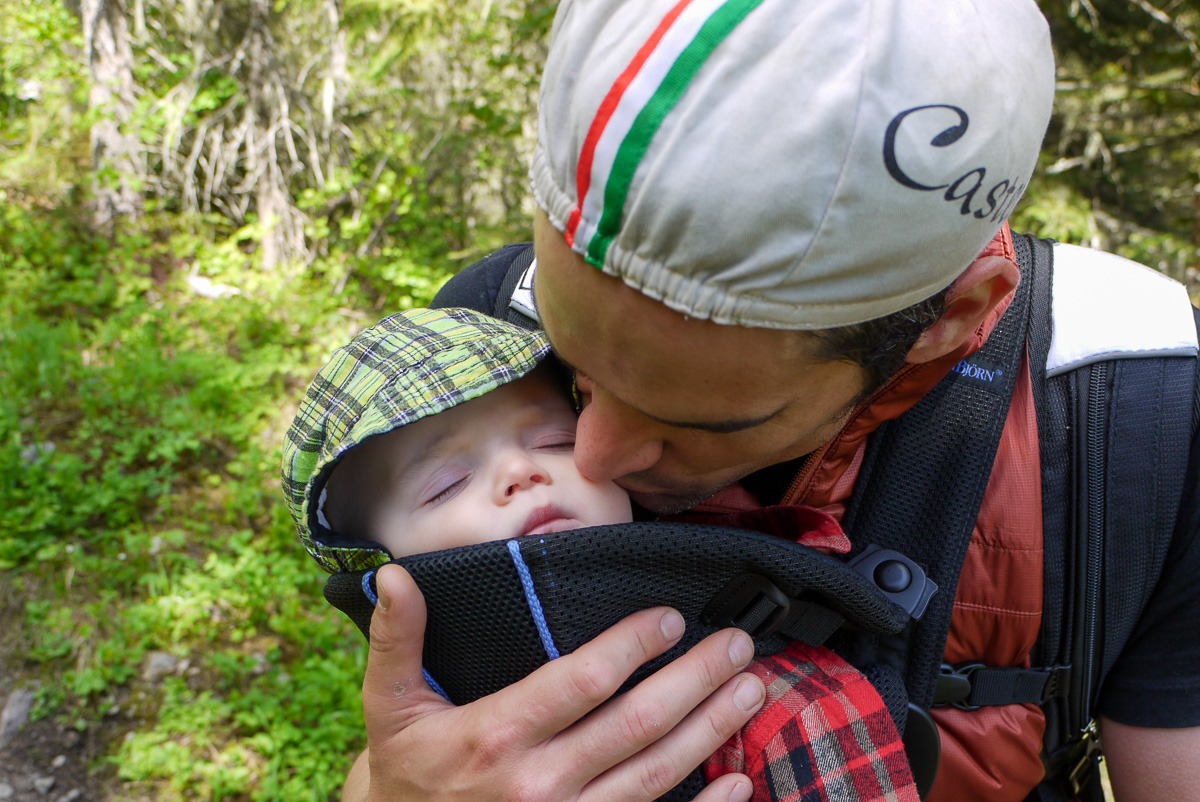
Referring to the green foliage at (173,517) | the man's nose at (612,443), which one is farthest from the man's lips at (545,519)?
the green foliage at (173,517)

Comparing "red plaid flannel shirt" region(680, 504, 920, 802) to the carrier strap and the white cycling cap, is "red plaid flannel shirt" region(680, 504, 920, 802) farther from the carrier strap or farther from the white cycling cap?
the white cycling cap

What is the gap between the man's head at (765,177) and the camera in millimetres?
950

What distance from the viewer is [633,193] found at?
1001 millimetres

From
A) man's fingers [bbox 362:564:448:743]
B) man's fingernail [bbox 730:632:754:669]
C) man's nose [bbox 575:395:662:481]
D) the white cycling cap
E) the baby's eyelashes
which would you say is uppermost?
the white cycling cap

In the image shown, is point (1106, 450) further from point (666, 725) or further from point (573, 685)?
point (573, 685)

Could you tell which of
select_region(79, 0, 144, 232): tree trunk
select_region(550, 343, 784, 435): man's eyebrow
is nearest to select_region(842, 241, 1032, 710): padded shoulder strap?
select_region(550, 343, 784, 435): man's eyebrow

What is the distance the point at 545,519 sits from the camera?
1568 millimetres

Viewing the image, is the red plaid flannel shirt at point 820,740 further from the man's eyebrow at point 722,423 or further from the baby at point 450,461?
the man's eyebrow at point 722,423

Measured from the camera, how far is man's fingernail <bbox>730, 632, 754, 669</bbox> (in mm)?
1368

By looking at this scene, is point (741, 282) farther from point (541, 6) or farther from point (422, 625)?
point (541, 6)

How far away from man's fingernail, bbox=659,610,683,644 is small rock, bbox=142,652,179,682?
3.23 m

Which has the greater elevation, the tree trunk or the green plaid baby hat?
the green plaid baby hat

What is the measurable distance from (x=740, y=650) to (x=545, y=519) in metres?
0.44

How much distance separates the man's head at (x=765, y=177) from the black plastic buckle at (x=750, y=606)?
1.12 feet
